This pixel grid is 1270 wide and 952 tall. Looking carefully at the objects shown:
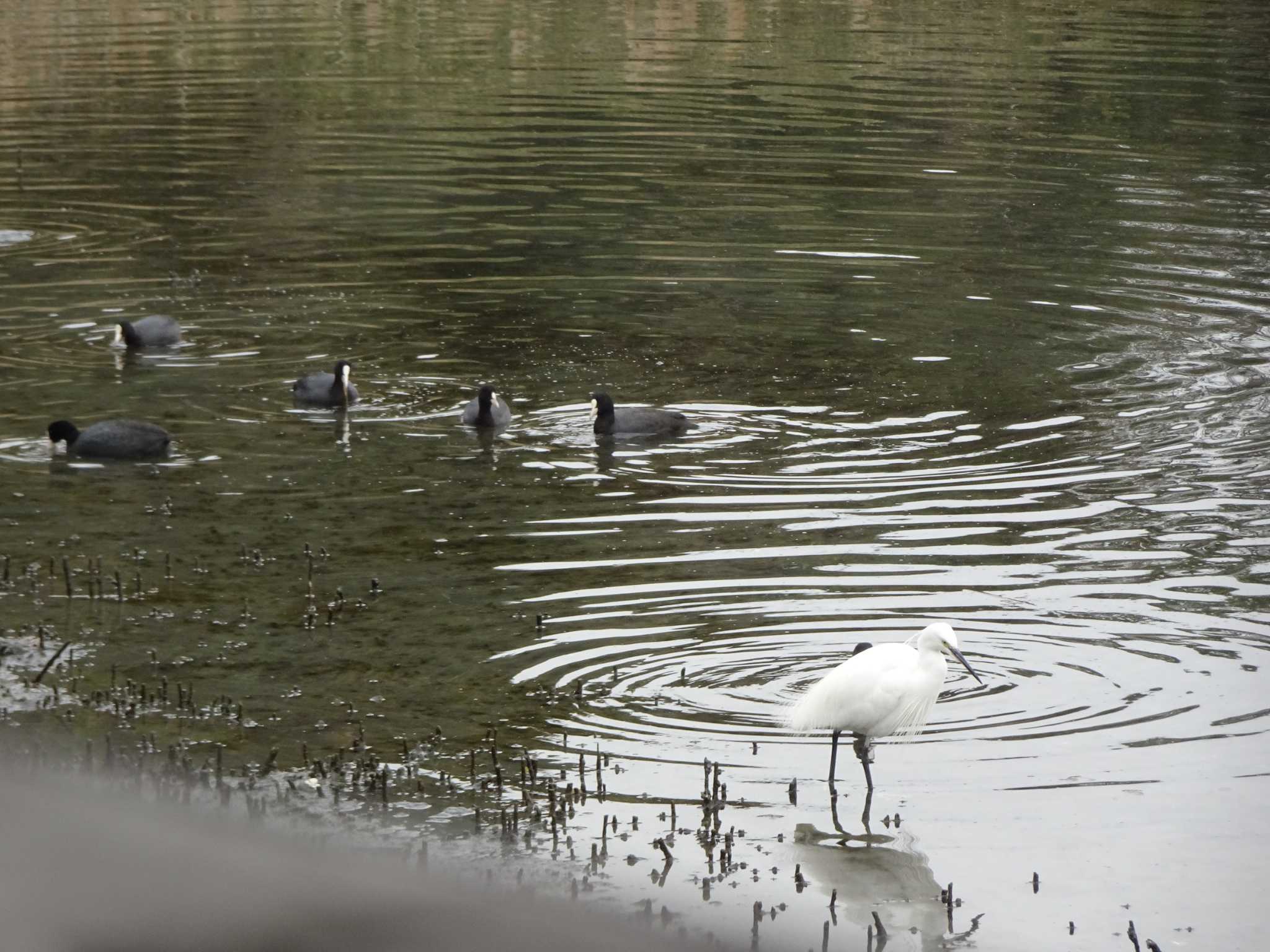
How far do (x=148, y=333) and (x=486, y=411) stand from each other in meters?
5.27

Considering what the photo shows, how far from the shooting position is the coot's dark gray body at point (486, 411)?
1655 centimetres

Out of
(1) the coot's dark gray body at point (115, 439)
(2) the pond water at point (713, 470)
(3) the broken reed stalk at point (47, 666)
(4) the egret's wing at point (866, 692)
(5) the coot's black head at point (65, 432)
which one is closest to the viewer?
(4) the egret's wing at point (866, 692)

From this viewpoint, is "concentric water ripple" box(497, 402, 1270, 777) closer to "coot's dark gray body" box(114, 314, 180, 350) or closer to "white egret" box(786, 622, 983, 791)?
"white egret" box(786, 622, 983, 791)

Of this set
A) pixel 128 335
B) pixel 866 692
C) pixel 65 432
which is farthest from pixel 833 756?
pixel 128 335

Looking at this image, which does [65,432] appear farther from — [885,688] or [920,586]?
[885,688]

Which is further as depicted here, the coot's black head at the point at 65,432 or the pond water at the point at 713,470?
the coot's black head at the point at 65,432

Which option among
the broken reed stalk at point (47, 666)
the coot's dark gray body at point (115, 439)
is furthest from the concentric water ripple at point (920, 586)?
the coot's dark gray body at point (115, 439)

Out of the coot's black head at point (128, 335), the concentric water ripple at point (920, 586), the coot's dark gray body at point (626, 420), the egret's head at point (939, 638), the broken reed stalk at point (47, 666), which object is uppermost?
the coot's black head at point (128, 335)

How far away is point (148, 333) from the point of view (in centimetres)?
1970

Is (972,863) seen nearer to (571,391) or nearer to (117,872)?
(117,872)

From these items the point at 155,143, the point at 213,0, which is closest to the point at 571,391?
the point at 155,143

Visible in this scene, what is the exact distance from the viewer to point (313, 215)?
28.0 metres

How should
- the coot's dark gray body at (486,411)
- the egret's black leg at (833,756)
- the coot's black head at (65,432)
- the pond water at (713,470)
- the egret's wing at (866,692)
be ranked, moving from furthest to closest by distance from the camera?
the coot's dark gray body at (486,411), the coot's black head at (65,432), the egret's black leg at (833,756), the pond water at (713,470), the egret's wing at (866,692)

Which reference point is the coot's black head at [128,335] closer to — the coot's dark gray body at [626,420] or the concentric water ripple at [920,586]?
the coot's dark gray body at [626,420]
